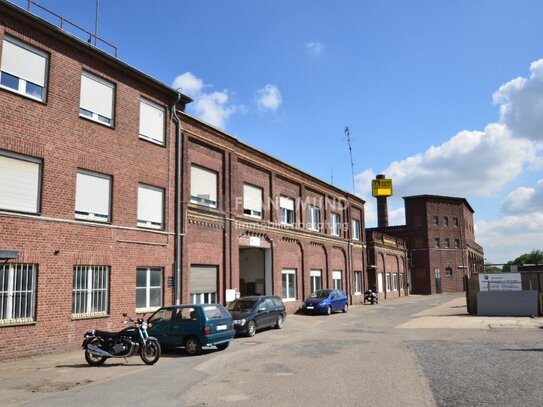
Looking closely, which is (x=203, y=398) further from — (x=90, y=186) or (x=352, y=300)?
(x=352, y=300)

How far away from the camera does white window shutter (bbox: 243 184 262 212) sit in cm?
2706

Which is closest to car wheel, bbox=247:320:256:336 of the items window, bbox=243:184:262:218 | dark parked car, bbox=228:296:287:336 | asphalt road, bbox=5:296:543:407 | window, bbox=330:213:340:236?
dark parked car, bbox=228:296:287:336

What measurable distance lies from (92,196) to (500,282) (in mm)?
20538

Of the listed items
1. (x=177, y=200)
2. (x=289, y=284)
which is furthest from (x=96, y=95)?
(x=289, y=284)

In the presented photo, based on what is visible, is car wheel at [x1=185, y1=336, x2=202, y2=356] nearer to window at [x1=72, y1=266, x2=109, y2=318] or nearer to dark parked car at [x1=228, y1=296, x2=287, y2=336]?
window at [x1=72, y1=266, x2=109, y2=318]

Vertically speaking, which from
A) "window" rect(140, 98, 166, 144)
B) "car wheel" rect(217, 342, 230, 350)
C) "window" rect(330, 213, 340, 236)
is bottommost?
"car wheel" rect(217, 342, 230, 350)

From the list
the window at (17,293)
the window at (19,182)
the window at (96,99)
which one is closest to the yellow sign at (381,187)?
the window at (96,99)

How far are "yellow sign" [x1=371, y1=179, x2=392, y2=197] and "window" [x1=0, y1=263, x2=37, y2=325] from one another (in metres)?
55.2

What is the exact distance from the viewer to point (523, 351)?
14.1m

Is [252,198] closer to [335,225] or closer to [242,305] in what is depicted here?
[242,305]

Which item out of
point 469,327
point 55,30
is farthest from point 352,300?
point 55,30

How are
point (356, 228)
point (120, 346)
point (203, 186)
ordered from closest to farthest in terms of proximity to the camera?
point (120, 346) → point (203, 186) → point (356, 228)

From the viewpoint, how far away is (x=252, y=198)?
1091 inches

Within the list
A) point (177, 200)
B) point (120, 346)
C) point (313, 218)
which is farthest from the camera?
point (313, 218)
